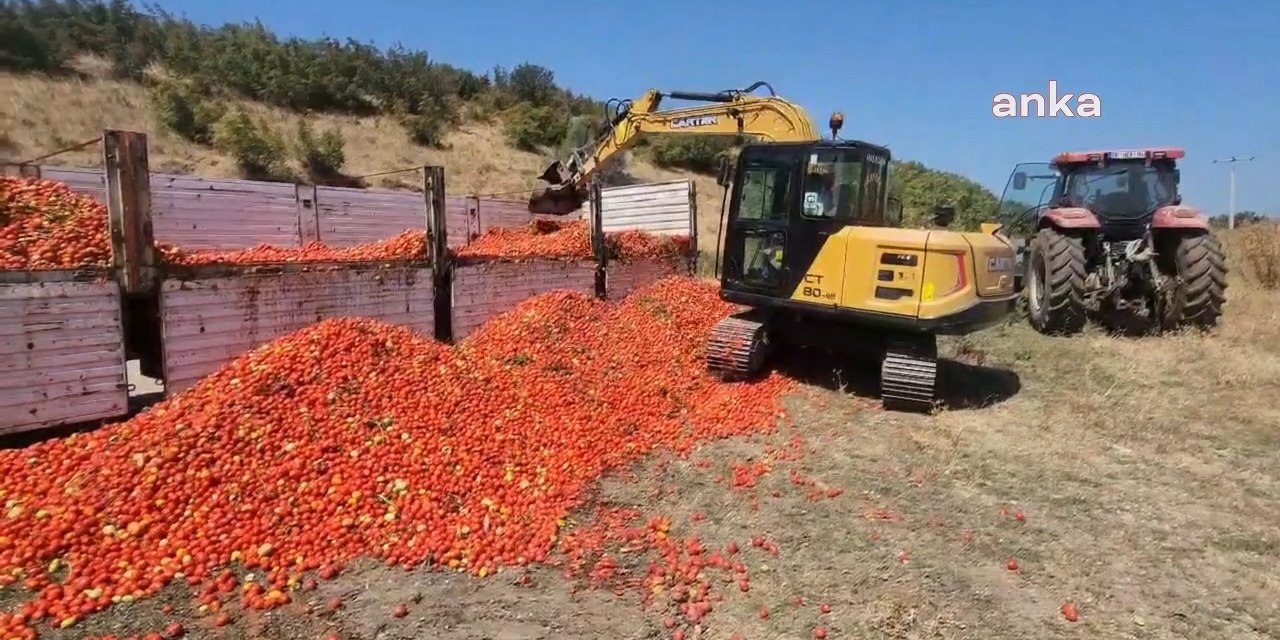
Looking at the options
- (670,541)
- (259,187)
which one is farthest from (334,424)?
(259,187)

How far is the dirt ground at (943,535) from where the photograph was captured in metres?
3.34

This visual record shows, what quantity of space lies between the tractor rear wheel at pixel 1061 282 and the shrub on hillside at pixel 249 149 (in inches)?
658

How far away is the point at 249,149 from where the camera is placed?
712 inches

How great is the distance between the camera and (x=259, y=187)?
9.09m

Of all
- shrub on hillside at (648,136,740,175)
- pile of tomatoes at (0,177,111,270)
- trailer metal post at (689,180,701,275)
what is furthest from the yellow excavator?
shrub on hillside at (648,136,740,175)

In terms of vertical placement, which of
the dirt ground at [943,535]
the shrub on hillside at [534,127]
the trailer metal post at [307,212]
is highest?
the shrub on hillside at [534,127]

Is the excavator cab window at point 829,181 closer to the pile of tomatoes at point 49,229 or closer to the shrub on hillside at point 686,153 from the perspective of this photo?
the pile of tomatoes at point 49,229

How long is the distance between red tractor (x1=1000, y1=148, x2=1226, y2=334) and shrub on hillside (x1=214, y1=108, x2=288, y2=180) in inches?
661

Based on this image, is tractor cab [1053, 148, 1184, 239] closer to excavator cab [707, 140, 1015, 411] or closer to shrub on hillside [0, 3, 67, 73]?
excavator cab [707, 140, 1015, 411]

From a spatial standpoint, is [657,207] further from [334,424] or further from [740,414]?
[334,424]

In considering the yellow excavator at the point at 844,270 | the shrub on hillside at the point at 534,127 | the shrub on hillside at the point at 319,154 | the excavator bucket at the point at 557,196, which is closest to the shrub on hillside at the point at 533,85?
the shrub on hillside at the point at 534,127

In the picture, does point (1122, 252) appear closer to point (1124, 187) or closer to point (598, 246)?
point (1124, 187)

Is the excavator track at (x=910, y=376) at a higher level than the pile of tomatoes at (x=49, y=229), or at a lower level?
lower

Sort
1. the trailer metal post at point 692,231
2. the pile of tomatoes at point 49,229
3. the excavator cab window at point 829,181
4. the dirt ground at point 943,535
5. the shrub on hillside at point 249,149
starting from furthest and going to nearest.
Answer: the shrub on hillside at point 249,149, the trailer metal post at point 692,231, the excavator cab window at point 829,181, the pile of tomatoes at point 49,229, the dirt ground at point 943,535
